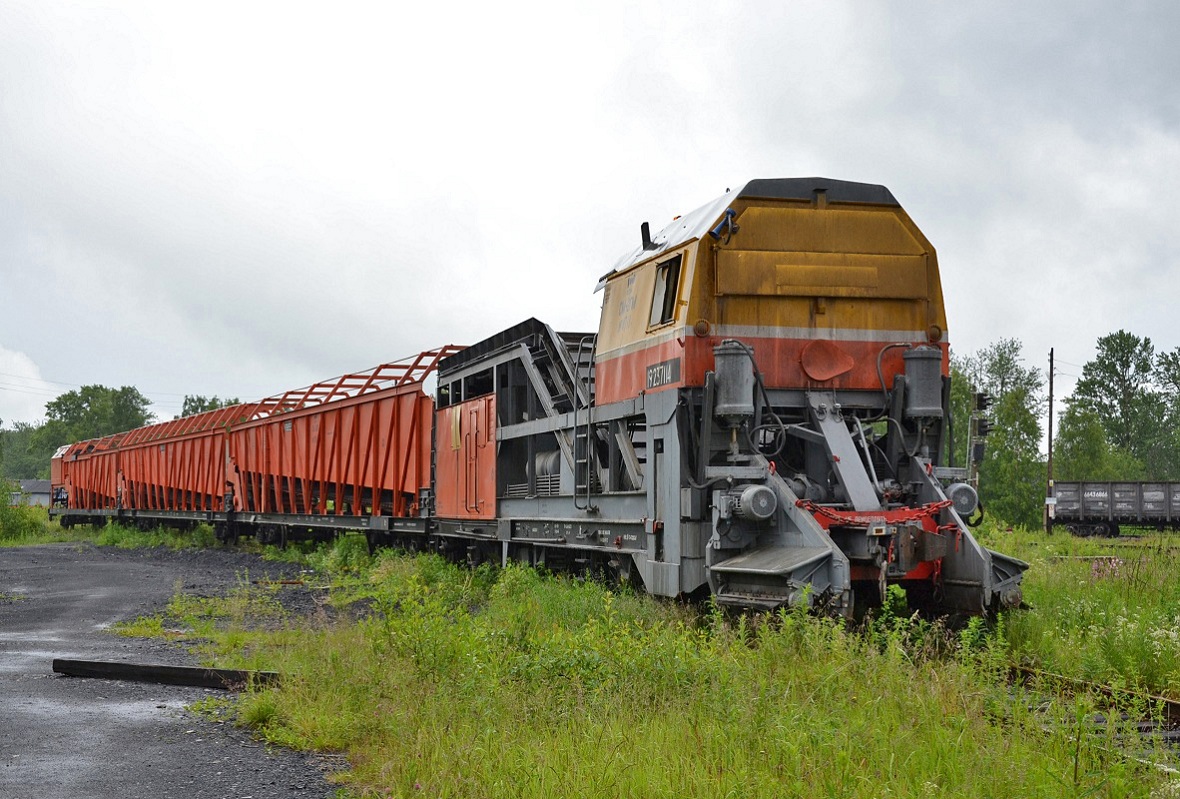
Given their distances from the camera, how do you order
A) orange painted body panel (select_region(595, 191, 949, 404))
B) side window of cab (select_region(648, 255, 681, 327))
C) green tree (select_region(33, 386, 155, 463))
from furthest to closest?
green tree (select_region(33, 386, 155, 463)) → side window of cab (select_region(648, 255, 681, 327)) → orange painted body panel (select_region(595, 191, 949, 404))

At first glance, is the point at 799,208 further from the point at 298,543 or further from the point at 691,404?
the point at 298,543

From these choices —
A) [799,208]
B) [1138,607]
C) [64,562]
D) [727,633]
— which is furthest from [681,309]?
[64,562]

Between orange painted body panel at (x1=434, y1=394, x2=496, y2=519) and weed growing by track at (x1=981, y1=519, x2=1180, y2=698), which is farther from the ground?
orange painted body panel at (x1=434, y1=394, x2=496, y2=519)

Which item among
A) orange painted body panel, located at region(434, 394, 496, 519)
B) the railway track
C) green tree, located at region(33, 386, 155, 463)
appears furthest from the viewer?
green tree, located at region(33, 386, 155, 463)

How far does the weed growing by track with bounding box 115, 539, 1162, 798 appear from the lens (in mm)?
5465

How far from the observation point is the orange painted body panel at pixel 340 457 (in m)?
21.1

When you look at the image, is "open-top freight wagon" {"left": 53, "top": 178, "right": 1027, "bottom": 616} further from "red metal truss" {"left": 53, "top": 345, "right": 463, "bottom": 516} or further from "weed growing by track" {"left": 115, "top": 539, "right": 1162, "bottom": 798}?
"red metal truss" {"left": 53, "top": 345, "right": 463, "bottom": 516}

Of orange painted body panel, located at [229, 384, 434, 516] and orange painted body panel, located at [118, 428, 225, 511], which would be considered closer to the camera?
orange painted body panel, located at [229, 384, 434, 516]

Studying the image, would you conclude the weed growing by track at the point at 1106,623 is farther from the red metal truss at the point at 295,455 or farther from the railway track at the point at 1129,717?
the red metal truss at the point at 295,455

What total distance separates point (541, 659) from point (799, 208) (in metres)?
5.51

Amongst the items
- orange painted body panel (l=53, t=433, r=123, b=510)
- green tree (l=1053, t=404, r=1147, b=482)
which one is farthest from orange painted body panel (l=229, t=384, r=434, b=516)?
green tree (l=1053, t=404, r=1147, b=482)

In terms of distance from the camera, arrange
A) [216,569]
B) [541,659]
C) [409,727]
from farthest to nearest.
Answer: [216,569], [541,659], [409,727]

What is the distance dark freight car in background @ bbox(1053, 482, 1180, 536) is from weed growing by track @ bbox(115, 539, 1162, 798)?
114 ft

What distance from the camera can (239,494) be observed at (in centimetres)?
3284
